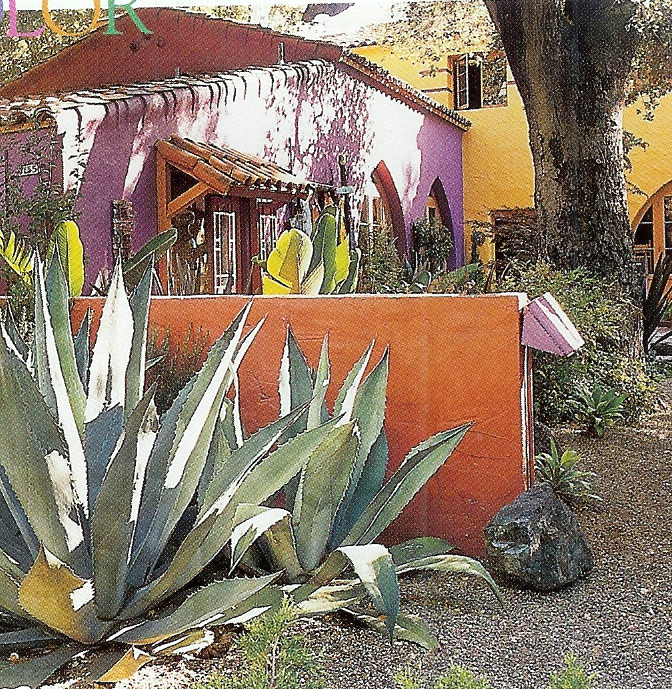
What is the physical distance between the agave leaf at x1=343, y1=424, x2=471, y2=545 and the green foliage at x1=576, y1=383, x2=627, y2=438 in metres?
3.20

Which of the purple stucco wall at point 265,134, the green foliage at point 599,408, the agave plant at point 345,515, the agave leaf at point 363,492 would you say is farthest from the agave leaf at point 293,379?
the purple stucco wall at point 265,134

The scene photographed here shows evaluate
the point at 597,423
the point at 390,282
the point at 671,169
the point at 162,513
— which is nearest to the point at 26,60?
the point at 390,282

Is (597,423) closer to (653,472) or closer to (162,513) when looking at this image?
(653,472)

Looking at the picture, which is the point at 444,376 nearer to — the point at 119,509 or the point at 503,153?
the point at 119,509

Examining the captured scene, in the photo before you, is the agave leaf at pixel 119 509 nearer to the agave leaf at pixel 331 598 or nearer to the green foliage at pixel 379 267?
the agave leaf at pixel 331 598

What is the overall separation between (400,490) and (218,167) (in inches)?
212

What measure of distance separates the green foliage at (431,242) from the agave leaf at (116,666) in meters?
11.0

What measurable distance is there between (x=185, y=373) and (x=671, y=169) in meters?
11.4

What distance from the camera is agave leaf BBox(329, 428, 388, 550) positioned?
3143mm

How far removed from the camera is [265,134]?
10.0 m

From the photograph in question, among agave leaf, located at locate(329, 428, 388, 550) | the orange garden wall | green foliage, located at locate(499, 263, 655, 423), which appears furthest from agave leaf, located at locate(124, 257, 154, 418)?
green foliage, located at locate(499, 263, 655, 423)

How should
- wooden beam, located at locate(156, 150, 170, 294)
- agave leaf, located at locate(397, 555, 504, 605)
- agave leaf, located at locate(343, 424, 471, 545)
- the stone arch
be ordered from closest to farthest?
agave leaf, located at locate(397, 555, 504, 605) < agave leaf, located at locate(343, 424, 471, 545) < wooden beam, located at locate(156, 150, 170, 294) < the stone arch

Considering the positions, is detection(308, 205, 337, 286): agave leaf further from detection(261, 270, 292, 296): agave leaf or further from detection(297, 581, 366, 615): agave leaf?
detection(297, 581, 366, 615): agave leaf

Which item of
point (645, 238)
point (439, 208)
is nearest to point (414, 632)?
point (439, 208)
